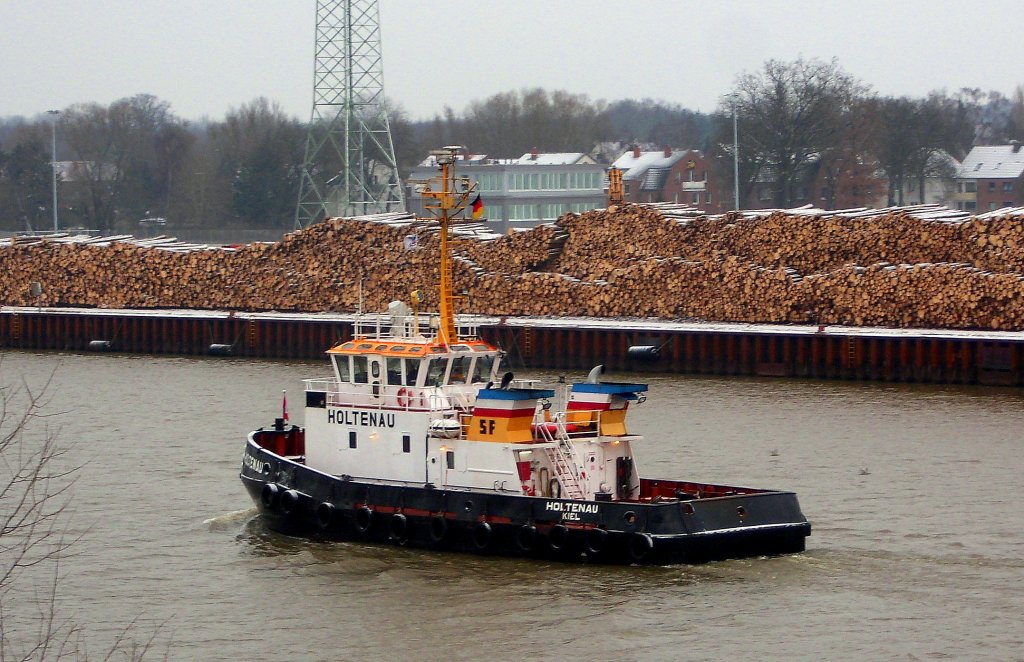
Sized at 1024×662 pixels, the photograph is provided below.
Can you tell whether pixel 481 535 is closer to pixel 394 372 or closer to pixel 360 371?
pixel 394 372

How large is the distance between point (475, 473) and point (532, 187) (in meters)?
61.8

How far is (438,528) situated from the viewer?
20125 mm

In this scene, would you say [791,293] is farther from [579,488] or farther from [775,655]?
[775,655]

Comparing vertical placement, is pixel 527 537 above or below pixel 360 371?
below

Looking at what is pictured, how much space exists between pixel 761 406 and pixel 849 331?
21.4ft

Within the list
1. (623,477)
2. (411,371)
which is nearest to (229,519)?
(411,371)

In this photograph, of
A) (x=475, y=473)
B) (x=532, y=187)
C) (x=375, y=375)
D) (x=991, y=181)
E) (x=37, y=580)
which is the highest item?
(x=991, y=181)

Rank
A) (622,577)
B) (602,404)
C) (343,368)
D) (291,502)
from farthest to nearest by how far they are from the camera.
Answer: (343,368), (291,502), (602,404), (622,577)

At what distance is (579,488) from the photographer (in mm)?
20109

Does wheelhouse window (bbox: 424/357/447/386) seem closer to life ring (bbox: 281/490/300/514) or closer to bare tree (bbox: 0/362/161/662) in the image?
life ring (bbox: 281/490/300/514)

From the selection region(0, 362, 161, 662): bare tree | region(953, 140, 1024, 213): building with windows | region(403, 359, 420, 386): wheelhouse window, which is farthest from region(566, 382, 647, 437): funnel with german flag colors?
region(953, 140, 1024, 213): building with windows

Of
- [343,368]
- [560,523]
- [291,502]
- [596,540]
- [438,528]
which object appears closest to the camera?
[596,540]

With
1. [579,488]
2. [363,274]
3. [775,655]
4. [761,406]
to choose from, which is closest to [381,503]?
[579,488]

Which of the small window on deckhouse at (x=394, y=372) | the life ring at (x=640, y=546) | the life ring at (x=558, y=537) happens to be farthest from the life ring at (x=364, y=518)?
the life ring at (x=640, y=546)
